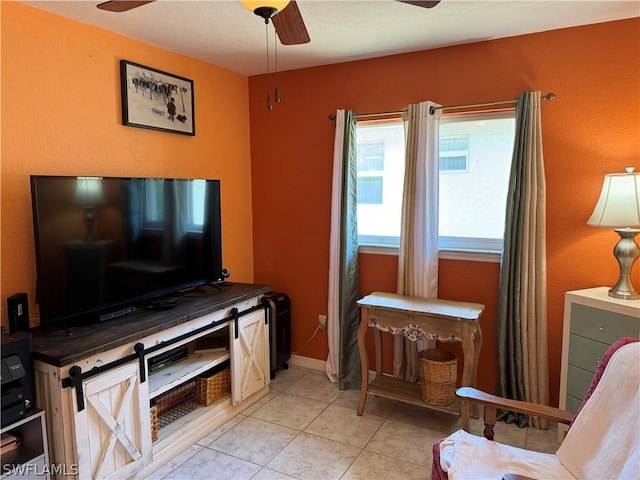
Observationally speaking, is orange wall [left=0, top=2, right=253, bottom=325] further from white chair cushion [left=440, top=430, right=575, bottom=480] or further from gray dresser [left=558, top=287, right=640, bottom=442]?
gray dresser [left=558, top=287, right=640, bottom=442]

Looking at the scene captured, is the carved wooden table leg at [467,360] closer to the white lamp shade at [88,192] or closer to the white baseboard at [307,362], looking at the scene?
the white baseboard at [307,362]

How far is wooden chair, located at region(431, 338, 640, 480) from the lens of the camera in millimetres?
1493

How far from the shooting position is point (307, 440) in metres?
2.54

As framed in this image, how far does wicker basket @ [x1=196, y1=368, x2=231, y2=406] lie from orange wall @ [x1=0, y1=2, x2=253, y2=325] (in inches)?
40.7

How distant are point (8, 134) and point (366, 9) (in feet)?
6.30

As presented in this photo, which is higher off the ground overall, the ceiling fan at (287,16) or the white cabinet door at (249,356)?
the ceiling fan at (287,16)

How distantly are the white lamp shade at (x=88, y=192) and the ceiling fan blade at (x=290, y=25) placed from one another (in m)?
1.18

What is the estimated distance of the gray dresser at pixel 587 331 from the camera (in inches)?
84.7

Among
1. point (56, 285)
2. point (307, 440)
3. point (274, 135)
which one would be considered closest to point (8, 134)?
point (56, 285)

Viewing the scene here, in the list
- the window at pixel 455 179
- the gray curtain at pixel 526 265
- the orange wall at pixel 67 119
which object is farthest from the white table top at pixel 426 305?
the orange wall at pixel 67 119

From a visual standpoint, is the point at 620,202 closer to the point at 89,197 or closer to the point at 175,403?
the point at 89,197

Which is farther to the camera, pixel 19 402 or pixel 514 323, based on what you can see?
pixel 514 323

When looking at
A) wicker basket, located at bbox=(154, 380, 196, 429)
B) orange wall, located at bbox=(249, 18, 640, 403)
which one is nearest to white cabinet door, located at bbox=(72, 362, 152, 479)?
wicker basket, located at bbox=(154, 380, 196, 429)

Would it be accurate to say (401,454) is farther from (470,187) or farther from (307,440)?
(470,187)
